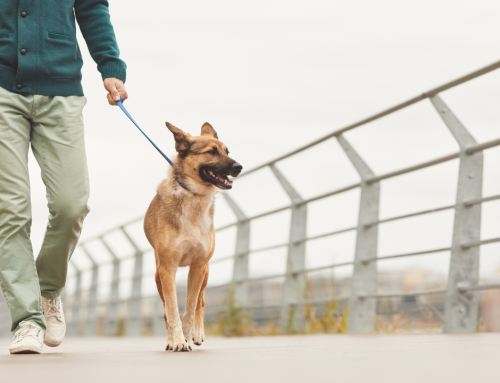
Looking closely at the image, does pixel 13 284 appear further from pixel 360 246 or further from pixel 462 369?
pixel 360 246

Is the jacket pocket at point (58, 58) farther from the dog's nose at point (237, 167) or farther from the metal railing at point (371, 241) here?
the metal railing at point (371, 241)

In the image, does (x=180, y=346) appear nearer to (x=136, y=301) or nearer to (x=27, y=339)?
(x=27, y=339)

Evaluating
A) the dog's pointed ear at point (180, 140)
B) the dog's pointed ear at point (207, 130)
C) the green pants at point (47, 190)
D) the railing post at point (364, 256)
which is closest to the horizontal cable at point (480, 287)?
the railing post at point (364, 256)

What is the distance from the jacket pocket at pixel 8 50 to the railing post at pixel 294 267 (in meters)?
3.30

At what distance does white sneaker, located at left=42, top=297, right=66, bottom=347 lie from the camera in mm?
3438

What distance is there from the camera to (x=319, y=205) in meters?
5.98

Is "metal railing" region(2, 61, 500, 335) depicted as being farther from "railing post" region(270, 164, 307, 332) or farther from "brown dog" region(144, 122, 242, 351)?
"brown dog" region(144, 122, 242, 351)

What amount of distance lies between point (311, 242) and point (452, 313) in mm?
2082

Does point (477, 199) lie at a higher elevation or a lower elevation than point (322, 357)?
higher

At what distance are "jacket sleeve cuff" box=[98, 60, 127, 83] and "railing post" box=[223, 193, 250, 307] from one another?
375 centimetres

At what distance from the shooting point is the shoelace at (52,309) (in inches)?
137

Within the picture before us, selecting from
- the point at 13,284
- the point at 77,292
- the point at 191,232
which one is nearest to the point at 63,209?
the point at 13,284

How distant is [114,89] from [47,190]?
0.61 m

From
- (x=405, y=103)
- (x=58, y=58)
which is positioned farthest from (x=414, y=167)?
(x=58, y=58)
